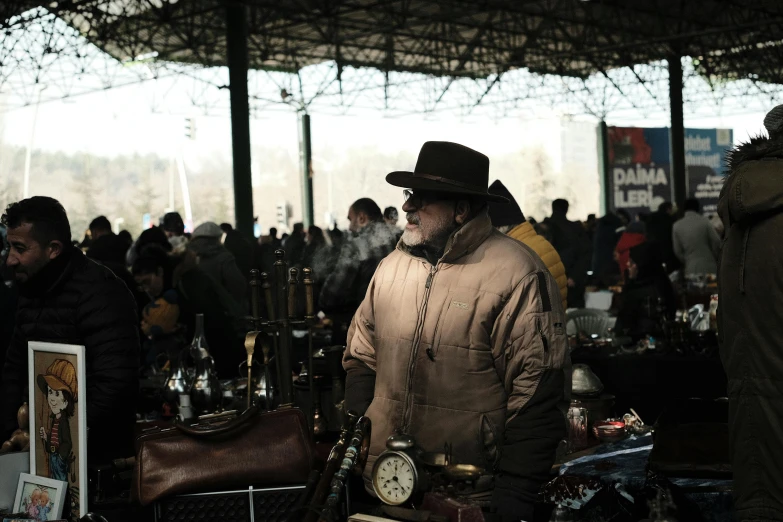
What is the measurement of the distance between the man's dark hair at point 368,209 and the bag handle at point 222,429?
3923 millimetres

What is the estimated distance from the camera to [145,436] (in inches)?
95.3

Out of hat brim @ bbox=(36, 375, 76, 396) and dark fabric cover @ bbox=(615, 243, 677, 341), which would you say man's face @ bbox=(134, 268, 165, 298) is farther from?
dark fabric cover @ bbox=(615, 243, 677, 341)

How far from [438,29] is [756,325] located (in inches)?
806

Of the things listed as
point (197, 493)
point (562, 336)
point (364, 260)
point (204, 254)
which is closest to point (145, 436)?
point (197, 493)

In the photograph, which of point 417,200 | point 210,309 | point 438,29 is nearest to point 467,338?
point 417,200

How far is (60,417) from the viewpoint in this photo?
2.47m

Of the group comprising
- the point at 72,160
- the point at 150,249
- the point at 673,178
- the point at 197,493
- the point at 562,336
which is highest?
the point at 72,160

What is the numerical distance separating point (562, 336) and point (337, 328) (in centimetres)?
383

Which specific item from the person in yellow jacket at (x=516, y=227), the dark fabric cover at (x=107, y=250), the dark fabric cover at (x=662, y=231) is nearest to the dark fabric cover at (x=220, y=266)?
the dark fabric cover at (x=107, y=250)

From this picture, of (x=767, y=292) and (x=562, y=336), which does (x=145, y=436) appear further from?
(x=767, y=292)

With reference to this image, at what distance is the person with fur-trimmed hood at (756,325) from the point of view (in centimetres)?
238

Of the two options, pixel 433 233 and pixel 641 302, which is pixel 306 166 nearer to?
A: pixel 641 302

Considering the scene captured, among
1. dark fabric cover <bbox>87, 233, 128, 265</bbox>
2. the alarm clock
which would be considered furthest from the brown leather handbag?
dark fabric cover <bbox>87, 233, 128, 265</bbox>

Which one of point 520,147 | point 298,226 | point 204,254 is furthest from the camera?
point 520,147
